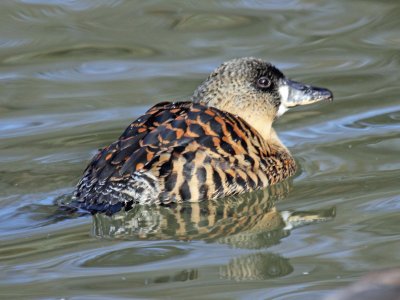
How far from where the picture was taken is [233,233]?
7016 mm

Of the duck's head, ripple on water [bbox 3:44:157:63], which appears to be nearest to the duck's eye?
the duck's head

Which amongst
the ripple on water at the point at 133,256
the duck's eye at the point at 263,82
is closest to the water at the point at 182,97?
the ripple on water at the point at 133,256

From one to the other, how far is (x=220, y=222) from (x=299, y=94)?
Result: 1.92m

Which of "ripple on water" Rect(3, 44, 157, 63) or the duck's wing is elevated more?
"ripple on water" Rect(3, 44, 157, 63)

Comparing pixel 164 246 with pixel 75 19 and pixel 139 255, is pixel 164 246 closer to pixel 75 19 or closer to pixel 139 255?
pixel 139 255

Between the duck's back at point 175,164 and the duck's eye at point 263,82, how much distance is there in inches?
27.4

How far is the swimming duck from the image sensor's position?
7.44 m

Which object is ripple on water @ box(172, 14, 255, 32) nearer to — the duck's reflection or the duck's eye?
the duck's eye

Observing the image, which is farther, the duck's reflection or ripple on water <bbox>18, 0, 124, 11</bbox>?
ripple on water <bbox>18, 0, 124, 11</bbox>

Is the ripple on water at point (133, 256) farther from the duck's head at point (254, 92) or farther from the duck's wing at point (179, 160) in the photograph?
the duck's head at point (254, 92)

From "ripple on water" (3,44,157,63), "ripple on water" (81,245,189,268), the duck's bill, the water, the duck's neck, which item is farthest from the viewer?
"ripple on water" (3,44,157,63)

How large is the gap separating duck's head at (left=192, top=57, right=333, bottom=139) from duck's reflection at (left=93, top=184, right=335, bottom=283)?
105cm

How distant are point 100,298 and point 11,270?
0.85 m

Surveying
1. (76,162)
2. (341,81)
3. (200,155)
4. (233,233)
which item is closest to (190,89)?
(341,81)
